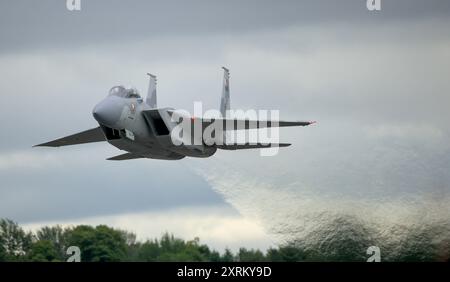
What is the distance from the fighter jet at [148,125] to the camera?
151 feet

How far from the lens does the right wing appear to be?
51750 mm

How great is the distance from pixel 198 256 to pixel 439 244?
33.8ft

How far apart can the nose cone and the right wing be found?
542cm

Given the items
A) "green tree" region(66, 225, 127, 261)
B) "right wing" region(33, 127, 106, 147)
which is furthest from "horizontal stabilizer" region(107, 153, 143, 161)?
"green tree" region(66, 225, 127, 261)

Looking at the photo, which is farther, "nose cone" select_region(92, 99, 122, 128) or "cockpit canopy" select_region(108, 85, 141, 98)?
"cockpit canopy" select_region(108, 85, 141, 98)

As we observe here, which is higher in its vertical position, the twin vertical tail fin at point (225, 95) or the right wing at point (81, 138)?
the twin vertical tail fin at point (225, 95)

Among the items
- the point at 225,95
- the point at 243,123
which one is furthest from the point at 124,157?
the point at 225,95

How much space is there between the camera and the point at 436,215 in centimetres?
4253

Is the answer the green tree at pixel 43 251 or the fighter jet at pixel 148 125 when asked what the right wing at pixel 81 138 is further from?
the green tree at pixel 43 251

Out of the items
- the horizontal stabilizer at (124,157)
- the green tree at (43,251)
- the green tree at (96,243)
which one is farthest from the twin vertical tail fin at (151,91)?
the green tree at (43,251)

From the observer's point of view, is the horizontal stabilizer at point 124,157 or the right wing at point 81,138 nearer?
the horizontal stabilizer at point 124,157

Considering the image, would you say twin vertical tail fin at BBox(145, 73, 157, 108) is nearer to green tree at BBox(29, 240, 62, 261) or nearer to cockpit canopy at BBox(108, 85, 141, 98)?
cockpit canopy at BBox(108, 85, 141, 98)

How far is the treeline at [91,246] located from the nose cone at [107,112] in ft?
15.7
